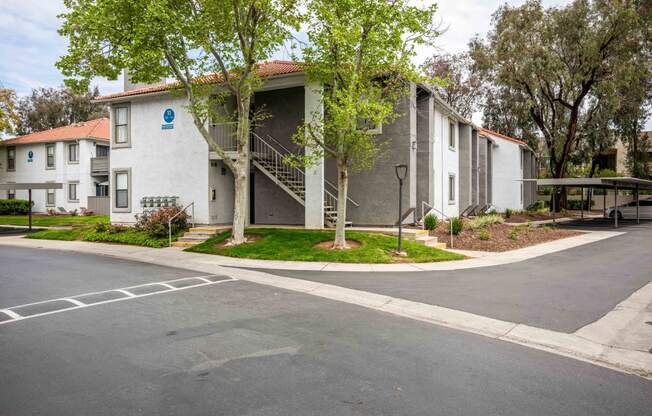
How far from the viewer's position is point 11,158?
3812 centimetres

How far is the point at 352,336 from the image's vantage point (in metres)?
6.02

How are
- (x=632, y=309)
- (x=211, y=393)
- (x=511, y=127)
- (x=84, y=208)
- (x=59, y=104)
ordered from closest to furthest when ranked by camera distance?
1. (x=211, y=393)
2. (x=632, y=309)
3. (x=84, y=208)
4. (x=511, y=127)
5. (x=59, y=104)

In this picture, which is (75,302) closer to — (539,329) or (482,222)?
(539,329)

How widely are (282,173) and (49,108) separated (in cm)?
4421

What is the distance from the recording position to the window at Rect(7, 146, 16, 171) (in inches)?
1494

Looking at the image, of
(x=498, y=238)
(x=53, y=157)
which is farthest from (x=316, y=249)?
(x=53, y=157)

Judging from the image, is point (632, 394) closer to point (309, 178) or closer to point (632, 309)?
point (632, 309)

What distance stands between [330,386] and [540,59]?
104 ft

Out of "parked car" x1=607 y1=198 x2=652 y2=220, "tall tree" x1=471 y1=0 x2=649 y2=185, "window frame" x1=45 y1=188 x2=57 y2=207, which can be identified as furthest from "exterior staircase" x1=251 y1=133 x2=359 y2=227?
"parked car" x1=607 y1=198 x2=652 y2=220

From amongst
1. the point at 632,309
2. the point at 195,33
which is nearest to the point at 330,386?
the point at 632,309

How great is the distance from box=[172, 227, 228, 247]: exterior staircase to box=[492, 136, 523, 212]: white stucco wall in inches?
891

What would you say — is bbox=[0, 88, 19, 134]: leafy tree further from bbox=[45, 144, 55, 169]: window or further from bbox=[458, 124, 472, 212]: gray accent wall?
bbox=[458, 124, 472, 212]: gray accent wall

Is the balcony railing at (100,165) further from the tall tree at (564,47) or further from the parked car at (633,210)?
the parked car at (633,210)

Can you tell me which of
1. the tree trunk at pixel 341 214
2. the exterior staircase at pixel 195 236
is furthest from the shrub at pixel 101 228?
the tree trunk at pixel 341 214
